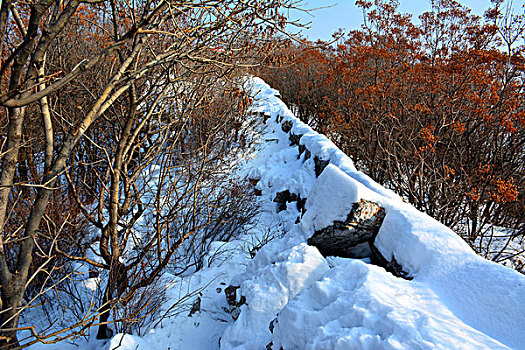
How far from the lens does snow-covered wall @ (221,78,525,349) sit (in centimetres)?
154

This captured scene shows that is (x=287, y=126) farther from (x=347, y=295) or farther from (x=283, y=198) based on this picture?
(x=347, y=295)

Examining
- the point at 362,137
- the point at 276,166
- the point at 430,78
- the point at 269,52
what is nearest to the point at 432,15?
the point at 430,78

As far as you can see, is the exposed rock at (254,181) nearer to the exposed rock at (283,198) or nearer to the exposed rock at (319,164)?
the exposed rock at (283,198)

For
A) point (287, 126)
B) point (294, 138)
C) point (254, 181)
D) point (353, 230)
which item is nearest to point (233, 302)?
point (353, 230)

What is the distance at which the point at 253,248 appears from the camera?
13.8 ft

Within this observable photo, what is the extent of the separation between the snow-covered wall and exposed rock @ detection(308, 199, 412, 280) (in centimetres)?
7

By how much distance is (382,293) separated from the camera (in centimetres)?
183

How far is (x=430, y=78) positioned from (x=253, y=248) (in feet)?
15.0

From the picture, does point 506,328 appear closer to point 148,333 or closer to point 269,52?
point 269,52

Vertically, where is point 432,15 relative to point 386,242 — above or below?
above

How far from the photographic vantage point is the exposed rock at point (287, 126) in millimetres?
8125

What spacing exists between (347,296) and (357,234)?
1.05 m

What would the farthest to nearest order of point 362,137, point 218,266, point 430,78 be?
point 362,137 < point 430,78 < point 218,266

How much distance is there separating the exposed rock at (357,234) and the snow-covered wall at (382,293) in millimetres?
70
